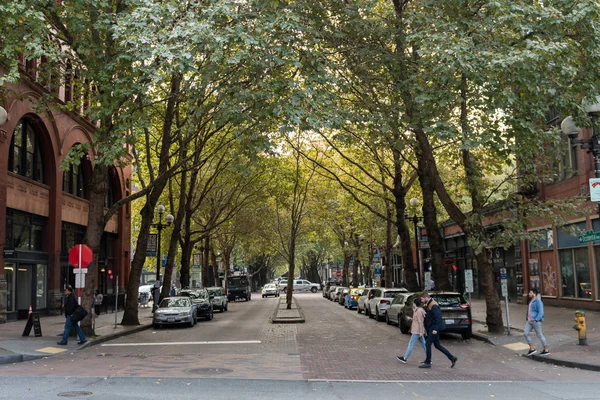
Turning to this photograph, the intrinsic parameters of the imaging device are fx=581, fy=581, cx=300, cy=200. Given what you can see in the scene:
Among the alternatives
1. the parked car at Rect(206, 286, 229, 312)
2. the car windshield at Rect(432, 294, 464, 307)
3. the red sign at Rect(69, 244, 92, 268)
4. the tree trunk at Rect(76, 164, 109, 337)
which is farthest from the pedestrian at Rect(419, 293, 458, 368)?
the parked car at Rect(206, 286, 229, 312)

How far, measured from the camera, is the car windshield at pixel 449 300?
18.7m

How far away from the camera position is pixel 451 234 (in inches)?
1759

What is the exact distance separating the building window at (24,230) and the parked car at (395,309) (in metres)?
15.9

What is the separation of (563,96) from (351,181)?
25.4 metres

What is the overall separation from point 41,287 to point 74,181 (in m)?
6.78

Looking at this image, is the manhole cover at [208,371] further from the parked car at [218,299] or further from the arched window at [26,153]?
the parked car at [218,299]

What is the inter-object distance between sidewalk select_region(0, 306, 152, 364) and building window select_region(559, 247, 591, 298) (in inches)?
765

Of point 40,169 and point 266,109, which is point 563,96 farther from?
point 40,169

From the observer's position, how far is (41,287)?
27234 mm

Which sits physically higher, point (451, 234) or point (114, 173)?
point (114, 173)

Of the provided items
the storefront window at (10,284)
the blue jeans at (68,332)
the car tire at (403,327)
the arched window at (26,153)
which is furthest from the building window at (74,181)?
the car tire at (403,327)

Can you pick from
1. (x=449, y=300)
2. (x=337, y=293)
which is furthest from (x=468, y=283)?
(x=337, y=293)

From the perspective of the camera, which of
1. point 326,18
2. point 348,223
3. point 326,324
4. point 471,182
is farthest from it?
point 348,223

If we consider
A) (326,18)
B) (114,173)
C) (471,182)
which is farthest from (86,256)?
(114,173)
